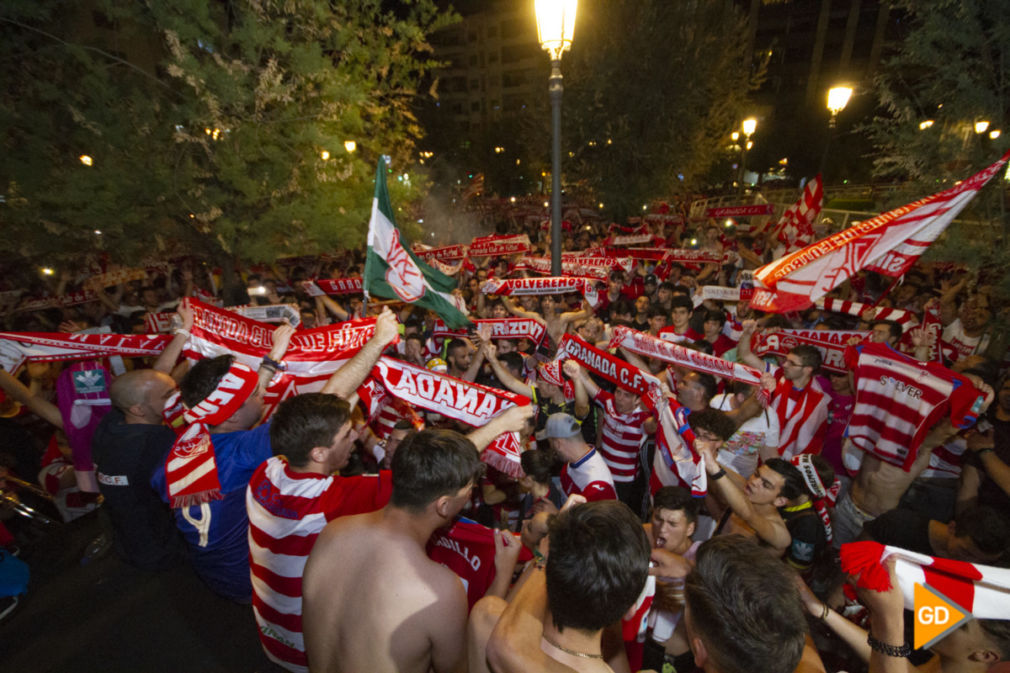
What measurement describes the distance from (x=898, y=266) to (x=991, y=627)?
15.1ft

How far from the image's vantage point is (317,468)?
275cm

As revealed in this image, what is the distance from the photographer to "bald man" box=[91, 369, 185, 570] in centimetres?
326

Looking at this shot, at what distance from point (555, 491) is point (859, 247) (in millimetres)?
3918

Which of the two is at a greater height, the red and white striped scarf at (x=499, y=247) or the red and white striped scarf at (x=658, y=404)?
the red and white striped scarf at (x=499, y=247)

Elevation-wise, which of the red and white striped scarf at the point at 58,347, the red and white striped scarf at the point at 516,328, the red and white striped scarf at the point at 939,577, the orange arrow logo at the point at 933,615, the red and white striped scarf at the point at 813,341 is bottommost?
the orange arrow logo at the point at 933,615

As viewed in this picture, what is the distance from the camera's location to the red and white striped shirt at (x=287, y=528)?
2.53 m

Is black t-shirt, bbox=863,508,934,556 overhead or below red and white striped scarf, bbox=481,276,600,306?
below

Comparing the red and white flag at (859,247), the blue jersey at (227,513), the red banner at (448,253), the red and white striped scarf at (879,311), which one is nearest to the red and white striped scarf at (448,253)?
the red banner at (448,253)

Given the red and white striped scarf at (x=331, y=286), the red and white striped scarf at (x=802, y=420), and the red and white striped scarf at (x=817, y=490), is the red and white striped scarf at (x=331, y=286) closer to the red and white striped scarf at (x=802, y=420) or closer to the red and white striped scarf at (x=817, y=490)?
the red and white striped scarf at (x=802, y=420)

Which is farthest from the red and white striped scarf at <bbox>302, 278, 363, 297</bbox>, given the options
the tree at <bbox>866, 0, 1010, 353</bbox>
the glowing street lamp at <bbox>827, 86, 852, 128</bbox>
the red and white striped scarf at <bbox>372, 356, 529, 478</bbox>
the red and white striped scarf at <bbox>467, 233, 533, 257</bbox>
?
the glowing street lamp at <bbox>827, 86, 852, 128</bbox>

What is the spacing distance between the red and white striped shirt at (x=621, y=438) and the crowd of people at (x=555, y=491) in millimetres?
23

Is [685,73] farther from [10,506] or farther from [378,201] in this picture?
[10,506]

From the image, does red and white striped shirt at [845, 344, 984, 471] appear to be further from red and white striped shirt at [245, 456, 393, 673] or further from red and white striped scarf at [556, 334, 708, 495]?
red and white striped shirt at [245, 456, 393, 673]

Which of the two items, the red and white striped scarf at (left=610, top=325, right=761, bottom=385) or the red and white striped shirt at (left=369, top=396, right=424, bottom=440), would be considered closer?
the red and white striped scarf at (left=610, top=325, right=761, bottom=385)
